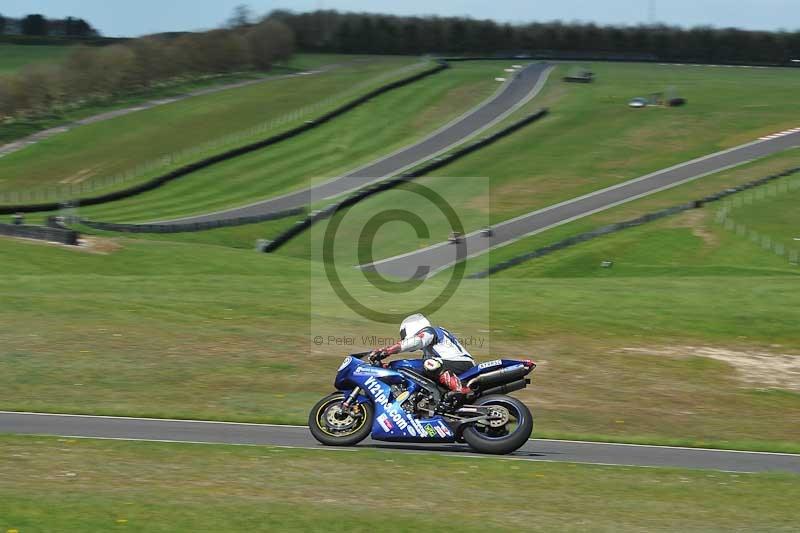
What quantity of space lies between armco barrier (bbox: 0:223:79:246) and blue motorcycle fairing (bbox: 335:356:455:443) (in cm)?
3190

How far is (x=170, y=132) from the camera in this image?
4200 inches

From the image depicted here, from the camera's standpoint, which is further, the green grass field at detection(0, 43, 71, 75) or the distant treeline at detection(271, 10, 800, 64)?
the distant treeline at detection(271, 10, 800, 64)

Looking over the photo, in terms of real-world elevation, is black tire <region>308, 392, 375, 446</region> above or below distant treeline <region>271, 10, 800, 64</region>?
below

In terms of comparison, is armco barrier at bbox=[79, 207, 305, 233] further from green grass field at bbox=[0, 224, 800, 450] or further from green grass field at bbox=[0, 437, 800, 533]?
green grass field at bbox=[0, 437, 800, 533]

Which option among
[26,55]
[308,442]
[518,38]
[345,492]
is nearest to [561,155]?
Result: [308,442]

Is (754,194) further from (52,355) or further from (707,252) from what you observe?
(52,355)

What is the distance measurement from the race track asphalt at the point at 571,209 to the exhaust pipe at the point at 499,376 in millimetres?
35583

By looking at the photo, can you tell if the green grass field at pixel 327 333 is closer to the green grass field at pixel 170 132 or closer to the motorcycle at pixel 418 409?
the motorcycle at pixel 418 409

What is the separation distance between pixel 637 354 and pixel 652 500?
13966 millimetres

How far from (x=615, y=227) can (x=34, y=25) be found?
13727 cm

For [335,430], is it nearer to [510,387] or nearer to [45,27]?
[510,387]

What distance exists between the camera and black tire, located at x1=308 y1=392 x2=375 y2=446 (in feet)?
55.5

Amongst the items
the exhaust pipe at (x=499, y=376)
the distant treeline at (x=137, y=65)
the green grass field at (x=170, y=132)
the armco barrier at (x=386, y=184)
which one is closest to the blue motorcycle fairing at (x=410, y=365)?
the exhaust pipe at (x=499, y=376)

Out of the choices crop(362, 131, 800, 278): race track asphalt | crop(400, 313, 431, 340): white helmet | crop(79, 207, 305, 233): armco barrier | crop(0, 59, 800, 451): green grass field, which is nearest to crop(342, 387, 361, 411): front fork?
crop(400, 313, 431, 340): white helmet
